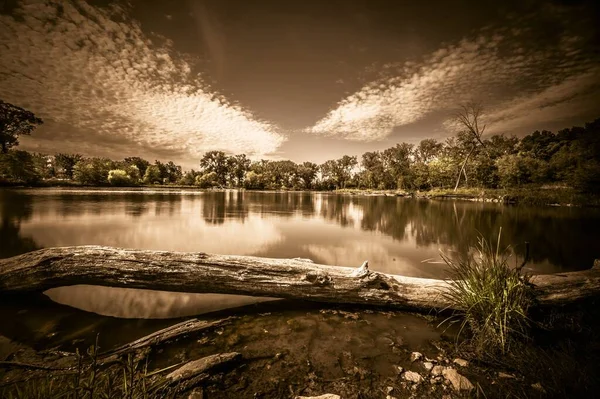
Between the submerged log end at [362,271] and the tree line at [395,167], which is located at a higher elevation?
the tree line at [395,167]

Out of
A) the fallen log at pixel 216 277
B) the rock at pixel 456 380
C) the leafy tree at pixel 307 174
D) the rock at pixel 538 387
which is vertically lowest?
the rock at pixel 456 380

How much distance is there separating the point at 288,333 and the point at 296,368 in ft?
2.31

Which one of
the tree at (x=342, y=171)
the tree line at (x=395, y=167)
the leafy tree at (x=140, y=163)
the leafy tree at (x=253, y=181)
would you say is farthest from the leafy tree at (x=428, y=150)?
the leafy tree at (x=140, y=163)

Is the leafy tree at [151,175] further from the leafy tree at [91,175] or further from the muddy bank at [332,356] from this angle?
the muddy bank at [332,356]

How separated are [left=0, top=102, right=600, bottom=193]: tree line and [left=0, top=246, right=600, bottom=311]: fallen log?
33935mm

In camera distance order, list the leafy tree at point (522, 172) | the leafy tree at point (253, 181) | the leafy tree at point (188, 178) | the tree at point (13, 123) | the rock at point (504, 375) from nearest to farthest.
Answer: the rock at point (504, 375) → the tree at point (13, 123) → the leafy tree at point (522, 172) → the leafy tree at point (253, 181) → the leafy tree at point (188, 178)

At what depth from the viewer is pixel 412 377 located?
8.25 ft

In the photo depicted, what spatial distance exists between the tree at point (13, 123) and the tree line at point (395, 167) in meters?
0.10

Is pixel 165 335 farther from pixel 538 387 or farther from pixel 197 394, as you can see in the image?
pixel 538 387

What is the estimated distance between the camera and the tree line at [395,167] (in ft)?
102

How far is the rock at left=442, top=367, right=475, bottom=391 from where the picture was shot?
236 cm

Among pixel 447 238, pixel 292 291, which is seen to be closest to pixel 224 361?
pixel 292 291

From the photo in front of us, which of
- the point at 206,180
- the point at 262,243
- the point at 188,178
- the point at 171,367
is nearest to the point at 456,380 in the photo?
the point at 171,367

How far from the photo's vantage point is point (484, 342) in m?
2.88
